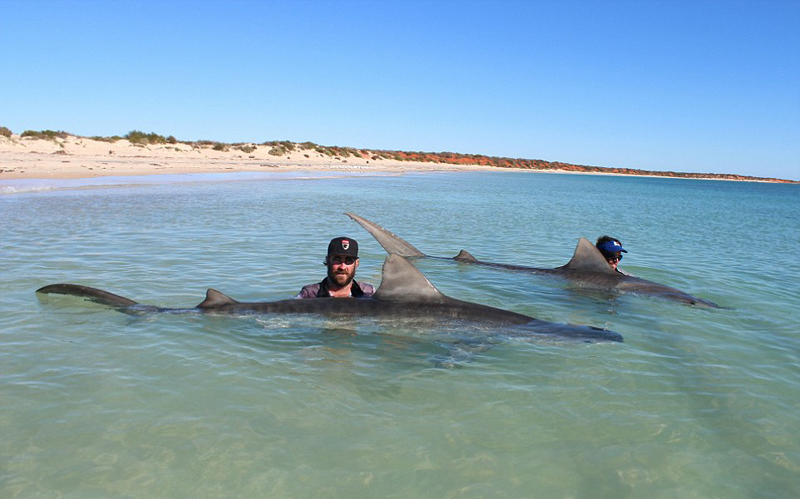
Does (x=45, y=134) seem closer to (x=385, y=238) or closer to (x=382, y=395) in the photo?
(x=385, y=238)

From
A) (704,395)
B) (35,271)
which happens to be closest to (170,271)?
(35,271)

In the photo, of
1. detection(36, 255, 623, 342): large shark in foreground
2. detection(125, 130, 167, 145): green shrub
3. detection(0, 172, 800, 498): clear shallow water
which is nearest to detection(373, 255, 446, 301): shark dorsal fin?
detection(36, 255, 623, 342): large shark in foreground

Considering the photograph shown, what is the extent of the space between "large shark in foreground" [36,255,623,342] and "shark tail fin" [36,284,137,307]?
71cm

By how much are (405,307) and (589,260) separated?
4.69m

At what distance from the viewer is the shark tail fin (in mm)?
6715

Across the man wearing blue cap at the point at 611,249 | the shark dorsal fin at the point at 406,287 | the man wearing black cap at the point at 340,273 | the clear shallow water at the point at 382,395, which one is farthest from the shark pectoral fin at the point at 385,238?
the man wearing blue cap at the point at 611,249

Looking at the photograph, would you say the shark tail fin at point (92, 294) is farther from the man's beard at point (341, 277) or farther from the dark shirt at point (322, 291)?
the man's beard at point (341, 277)

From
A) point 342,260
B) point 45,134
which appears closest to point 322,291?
point 342,260

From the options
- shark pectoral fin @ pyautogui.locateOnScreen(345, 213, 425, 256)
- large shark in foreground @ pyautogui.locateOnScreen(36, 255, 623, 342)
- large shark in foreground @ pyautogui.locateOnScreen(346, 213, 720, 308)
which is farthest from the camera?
large shark in foreground @ pyautogui.locateOnScreen(346, 213, 720, 308)

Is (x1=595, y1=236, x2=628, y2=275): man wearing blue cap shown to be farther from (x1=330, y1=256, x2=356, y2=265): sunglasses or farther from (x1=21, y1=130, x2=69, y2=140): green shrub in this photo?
(x1=21, y1=130, x2=69, y2=140): green shrub

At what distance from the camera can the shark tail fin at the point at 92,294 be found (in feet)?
22.0

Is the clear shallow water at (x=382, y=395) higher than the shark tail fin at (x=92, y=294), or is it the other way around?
the shark tail fin at (x=92, y=294)

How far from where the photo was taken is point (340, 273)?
6.78 metres

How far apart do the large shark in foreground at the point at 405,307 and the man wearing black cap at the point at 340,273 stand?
43cm
